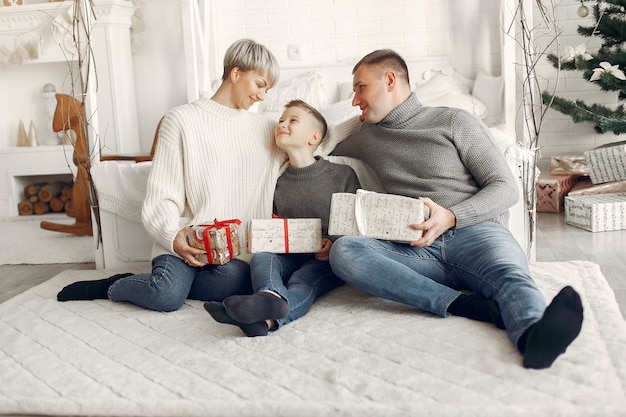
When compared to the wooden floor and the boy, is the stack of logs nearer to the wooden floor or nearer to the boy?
the wooden floor

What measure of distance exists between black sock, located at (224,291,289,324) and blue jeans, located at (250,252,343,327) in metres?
0.09

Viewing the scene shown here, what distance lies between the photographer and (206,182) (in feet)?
8.19

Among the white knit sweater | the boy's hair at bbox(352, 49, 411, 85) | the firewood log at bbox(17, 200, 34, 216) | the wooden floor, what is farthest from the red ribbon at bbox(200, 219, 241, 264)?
the firewood log at bbox(17, 200, 34, 216)

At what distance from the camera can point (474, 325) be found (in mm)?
1971

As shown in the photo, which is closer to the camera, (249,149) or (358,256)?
(358,256)

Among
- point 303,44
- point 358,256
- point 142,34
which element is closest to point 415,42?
point 303,44

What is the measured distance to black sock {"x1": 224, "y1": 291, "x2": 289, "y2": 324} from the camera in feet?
6.19

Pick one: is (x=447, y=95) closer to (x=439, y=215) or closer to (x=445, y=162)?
(x=445, y=162)

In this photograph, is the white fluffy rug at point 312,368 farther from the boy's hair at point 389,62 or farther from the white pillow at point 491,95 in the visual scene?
the white pillow at point 491,95

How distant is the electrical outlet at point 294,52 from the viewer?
4.32 meters

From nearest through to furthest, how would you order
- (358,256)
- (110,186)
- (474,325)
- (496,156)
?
(474,325) → (358,256) → (496,156) → (110,186)

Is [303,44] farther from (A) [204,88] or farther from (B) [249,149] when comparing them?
(B) [249,149]

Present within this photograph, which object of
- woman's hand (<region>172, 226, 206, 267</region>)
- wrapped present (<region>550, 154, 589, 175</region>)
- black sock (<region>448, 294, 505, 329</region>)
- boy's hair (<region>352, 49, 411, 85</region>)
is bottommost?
black sock (<region>448, 294, 505, 329</region>)

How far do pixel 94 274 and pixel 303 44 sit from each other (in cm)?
195
